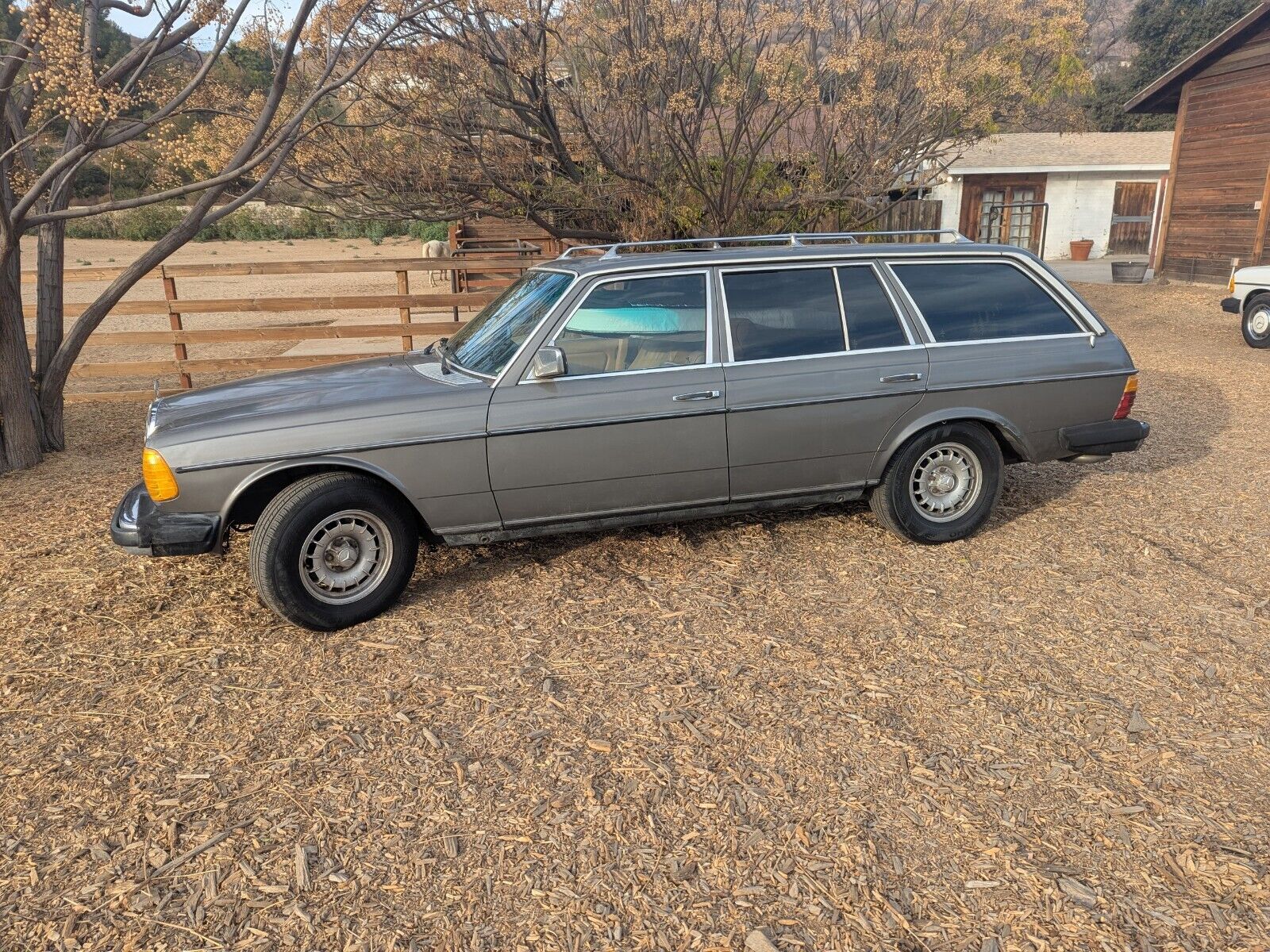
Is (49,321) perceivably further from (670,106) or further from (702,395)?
(702,395)

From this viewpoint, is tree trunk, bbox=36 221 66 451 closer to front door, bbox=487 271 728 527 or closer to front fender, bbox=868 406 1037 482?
front door, bbox=487 271 728 527

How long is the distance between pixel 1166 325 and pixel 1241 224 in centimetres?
607

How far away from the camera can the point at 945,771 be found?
323cm

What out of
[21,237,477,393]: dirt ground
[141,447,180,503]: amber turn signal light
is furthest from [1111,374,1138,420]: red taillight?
[21,237,477,393]: dirt ground

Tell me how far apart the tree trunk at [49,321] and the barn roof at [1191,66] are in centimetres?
1959

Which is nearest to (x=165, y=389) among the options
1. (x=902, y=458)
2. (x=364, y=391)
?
(x=364, y=391)

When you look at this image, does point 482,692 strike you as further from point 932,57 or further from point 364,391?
point 932,57

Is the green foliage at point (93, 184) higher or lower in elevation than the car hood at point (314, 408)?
higher

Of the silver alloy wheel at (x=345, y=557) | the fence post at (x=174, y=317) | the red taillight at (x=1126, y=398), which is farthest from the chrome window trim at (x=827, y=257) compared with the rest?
the fence post at (x=174, y=317)

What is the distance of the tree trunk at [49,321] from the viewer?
7.68 m

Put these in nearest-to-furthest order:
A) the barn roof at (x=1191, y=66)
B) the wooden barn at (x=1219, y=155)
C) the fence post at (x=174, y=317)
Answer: the fence post at (x=174, y=317), the barn roof at (x=1191, y=66), the wooden barn at (x=1219, y=155)

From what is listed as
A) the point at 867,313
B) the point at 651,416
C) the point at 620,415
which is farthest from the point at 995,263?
the point at 620,415

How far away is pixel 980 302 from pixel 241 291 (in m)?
22.8

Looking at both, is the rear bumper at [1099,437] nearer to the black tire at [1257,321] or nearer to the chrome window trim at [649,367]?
the chrome window trim at [649,367]
